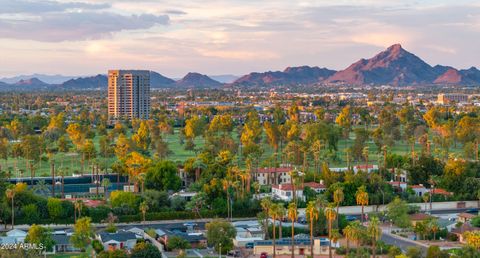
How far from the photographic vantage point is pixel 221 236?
5362 centimetres

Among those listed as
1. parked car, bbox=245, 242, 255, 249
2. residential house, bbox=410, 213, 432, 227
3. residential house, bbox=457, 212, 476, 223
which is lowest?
parked car, bbox=245, 242, 255, 249

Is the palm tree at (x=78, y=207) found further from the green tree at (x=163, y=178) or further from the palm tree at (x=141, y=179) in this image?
the green tree at (x=163, y=178)

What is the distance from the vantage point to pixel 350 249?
53094mm

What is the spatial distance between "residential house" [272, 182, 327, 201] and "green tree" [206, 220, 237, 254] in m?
17.7

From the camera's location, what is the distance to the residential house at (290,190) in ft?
237

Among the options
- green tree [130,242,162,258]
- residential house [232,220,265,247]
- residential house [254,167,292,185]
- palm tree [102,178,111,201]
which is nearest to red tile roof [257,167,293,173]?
residential house [254,167,292,185]

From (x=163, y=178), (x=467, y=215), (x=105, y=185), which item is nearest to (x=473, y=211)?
(x=467, y=215)

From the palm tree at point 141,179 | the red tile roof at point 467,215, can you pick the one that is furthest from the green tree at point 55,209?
Answer: the red tile roof at point 467,215

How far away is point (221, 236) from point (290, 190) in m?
20.3

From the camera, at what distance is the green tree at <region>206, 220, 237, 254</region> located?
53.4 m

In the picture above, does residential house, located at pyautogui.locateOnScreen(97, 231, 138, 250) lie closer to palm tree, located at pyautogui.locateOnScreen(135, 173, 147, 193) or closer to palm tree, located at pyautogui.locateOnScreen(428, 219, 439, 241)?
palm tree, located at pyautogui.locateOnScreen(135, 173, 147, 193)

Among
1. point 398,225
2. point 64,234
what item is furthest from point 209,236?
point 398,225

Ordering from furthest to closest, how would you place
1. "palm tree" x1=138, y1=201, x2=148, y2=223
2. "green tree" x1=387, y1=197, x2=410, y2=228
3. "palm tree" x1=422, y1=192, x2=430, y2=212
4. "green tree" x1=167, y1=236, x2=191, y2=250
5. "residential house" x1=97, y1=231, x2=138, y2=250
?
"palm tree" x1=422, y1=192, x2=430, y2=212 → "palm tree" x1=138, y1=201, x2=148, y2=223 → "green tree" x1=387, y1=197, x2=410, y2=228 → "green tree" x1=167, y1=236, x2=191, y2=250 → "residential house" x1=97, y1=231, x2=138, y2=250

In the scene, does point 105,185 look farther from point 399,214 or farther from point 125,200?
point 399,214
